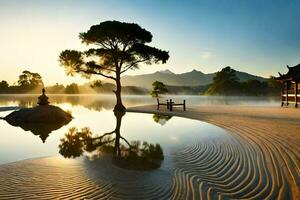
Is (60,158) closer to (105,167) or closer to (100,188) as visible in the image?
(105,167)

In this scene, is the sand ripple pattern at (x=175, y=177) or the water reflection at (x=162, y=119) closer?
the sand ripple pattern at (x=175, y=177)

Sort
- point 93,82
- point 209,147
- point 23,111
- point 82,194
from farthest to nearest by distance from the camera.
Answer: point 93,82, point 23,111, point 209,147, point 82,194

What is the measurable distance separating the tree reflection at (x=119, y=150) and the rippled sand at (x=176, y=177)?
1.66ft

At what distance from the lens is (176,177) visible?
6773 mm

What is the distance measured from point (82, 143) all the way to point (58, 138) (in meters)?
2.38

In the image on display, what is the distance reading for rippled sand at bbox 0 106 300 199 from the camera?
18.2ft

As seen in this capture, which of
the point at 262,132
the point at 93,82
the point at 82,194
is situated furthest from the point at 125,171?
the point at 93,82

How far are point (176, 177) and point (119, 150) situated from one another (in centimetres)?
436

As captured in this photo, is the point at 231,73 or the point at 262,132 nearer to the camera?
the point at 262,132

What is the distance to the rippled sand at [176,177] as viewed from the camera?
5.55 metres

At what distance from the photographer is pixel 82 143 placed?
12.2m

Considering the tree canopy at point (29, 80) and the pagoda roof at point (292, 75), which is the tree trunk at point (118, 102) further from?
the tree canopy at point (29, 80)

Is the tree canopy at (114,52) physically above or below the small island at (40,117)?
above

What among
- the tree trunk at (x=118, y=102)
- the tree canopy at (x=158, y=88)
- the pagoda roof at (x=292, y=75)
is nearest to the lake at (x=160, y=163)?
the tree trunk at (x=118, y=102)
